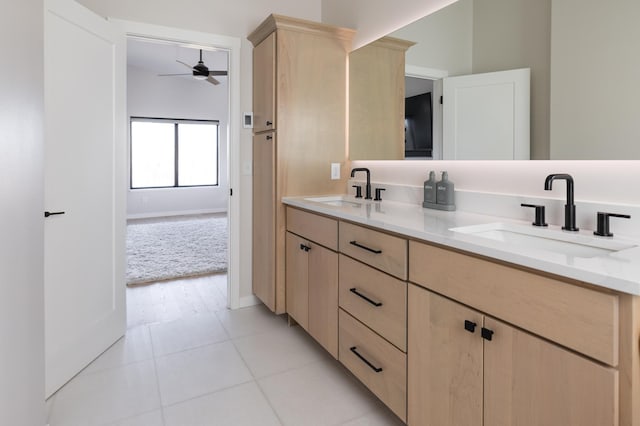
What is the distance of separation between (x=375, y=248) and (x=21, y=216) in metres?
1.27

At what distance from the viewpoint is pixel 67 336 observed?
1991 mm

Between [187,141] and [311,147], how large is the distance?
6.25 metres

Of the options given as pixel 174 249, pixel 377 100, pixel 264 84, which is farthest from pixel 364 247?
pixel 174 249

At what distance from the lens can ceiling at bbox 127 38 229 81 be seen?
229 inches

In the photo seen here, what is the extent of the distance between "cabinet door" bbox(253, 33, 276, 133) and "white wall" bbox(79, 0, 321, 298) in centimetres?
9

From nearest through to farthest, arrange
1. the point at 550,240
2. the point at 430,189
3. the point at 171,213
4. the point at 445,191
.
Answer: the point at 550,240 < the point at 445,191 < the point at 430,189 < the point at 171,213

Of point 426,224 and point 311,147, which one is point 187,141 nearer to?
point 311,147

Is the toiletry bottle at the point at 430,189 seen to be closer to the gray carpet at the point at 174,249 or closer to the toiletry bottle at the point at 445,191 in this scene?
the toiletry bottle at the point at 445,191

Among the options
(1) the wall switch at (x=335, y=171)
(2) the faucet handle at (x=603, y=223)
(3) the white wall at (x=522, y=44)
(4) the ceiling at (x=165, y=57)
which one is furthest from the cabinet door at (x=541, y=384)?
(4) the ceiling at (x=165, y=57)

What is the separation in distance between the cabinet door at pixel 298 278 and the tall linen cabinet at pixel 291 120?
0.08 metres

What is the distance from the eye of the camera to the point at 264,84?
8.82ft

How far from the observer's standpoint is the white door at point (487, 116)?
164 centimetres

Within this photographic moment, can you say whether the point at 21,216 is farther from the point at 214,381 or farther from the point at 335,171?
the point at 335,171

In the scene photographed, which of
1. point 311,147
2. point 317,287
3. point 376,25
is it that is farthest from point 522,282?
point 376,25
